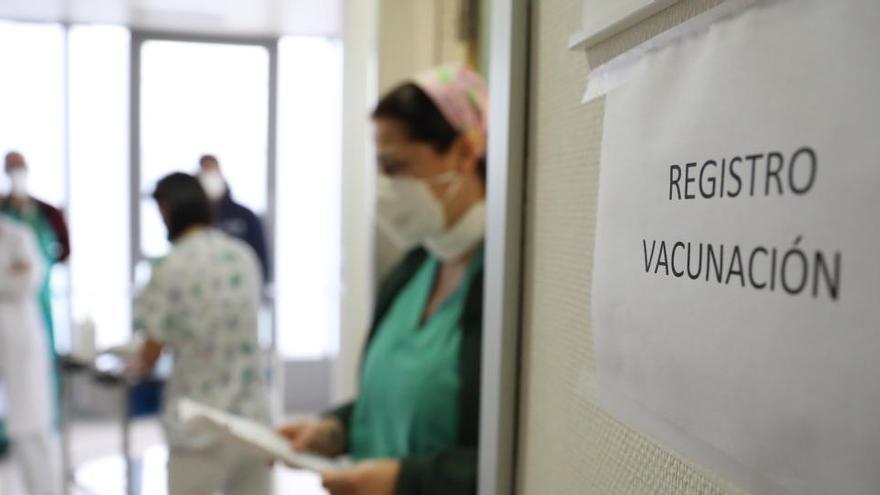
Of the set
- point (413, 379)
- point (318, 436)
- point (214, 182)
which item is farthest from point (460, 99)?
point (214, 182)

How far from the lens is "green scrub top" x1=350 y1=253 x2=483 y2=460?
0.90 m

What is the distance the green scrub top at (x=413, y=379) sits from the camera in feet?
2.95

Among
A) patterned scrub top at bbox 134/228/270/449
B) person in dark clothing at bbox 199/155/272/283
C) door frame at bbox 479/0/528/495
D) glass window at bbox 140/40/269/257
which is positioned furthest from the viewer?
glass window at bbox 140/40/269/257

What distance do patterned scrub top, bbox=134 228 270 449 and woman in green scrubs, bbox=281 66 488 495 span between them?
30.9 inches

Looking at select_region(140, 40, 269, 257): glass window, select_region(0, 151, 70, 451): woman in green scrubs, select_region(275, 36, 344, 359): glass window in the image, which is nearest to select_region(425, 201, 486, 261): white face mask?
select_region(0, 151, 70, 451): woman in green scrubs

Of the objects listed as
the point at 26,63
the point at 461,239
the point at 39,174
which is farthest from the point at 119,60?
the point at 461,239

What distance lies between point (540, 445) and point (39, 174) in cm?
443

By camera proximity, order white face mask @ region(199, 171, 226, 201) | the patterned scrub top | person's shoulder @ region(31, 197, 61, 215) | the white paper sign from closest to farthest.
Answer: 1. the white paper sign
2. the patterned scrub top
3. person's shoulder @ region(31, 197, 61, 215)
4. white face mask @ region(199, 171, 226, 201)

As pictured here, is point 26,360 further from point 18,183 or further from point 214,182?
point 214,182

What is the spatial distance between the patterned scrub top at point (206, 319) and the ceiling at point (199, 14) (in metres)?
2.34

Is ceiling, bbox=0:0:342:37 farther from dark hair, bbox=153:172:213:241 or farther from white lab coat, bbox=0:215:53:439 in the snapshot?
dark hair, bbox=153:172:213:241

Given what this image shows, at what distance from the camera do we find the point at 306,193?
4703 mm

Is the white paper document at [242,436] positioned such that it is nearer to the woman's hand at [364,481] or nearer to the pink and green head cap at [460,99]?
the woman's hand at [364,481]

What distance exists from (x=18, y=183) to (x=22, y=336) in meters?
0.62
